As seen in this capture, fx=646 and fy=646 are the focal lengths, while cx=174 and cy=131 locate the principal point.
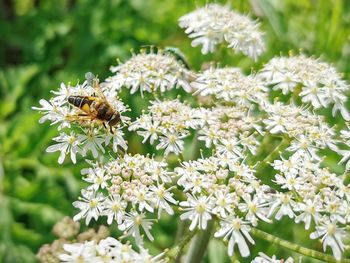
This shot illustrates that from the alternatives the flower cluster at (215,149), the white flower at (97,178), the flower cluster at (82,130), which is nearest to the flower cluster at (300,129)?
the flower cluster at (215,149)

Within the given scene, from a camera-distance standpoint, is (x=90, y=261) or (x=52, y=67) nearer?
(x=90, y=261)

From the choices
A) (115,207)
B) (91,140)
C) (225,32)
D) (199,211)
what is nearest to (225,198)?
(199,211)

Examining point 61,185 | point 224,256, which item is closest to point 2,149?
point 61,185

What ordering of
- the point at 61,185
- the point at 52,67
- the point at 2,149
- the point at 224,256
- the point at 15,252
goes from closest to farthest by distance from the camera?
1. the point at 224,256
2. the point at 15,252
3. the point at 2,149
4. the point at 61,185
5. the point at 52,67

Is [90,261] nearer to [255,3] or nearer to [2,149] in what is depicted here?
[2,149]

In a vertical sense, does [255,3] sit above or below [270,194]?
above
